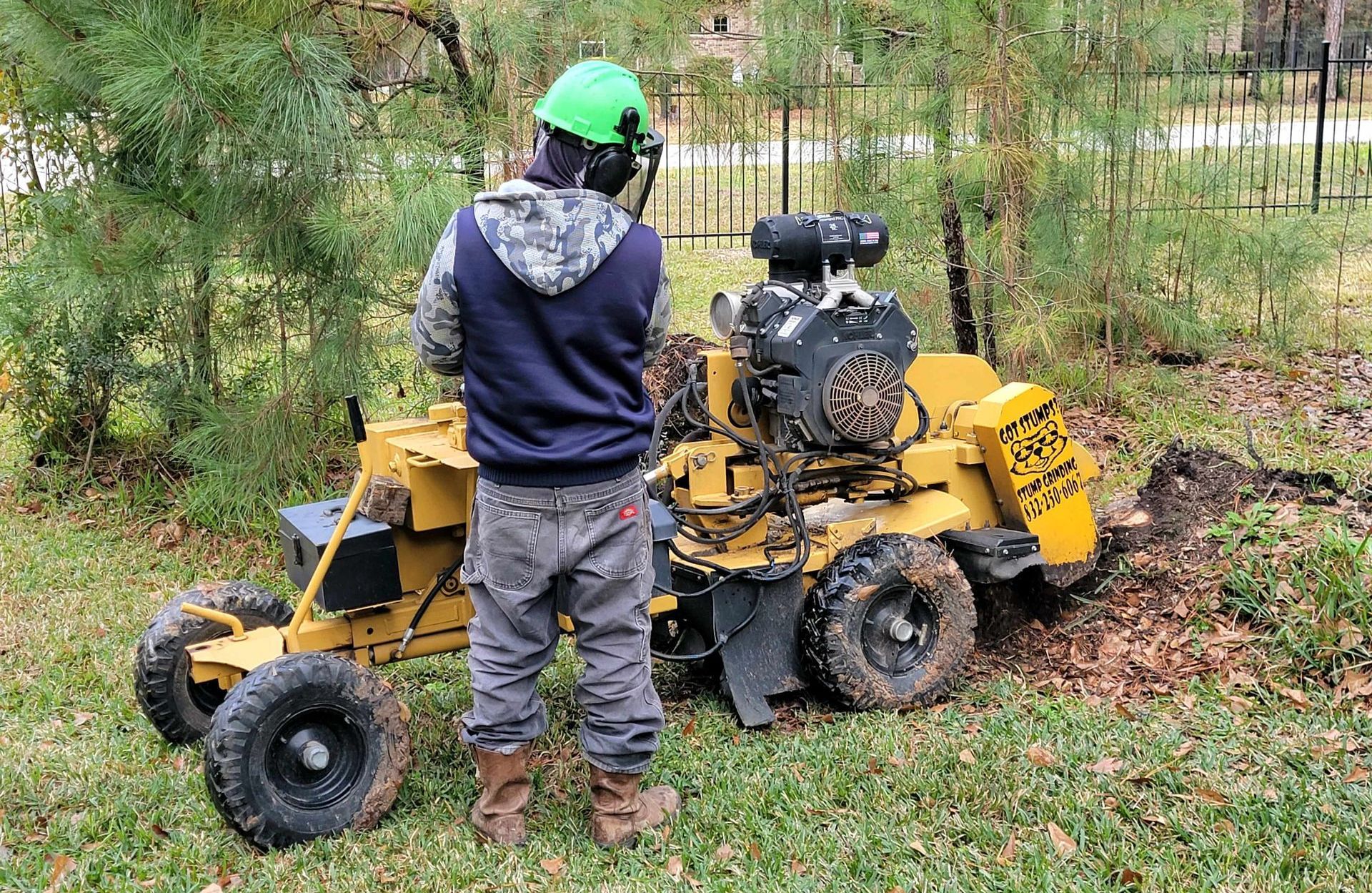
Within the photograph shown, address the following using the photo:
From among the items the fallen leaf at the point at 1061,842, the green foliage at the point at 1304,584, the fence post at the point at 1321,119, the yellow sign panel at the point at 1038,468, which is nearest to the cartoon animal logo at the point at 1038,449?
the yellow sign panel at the point at 1038,468

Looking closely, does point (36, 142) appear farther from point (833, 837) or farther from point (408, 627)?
point (833, 837)

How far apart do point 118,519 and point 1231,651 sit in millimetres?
5251

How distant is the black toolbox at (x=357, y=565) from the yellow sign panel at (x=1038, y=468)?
2301mm

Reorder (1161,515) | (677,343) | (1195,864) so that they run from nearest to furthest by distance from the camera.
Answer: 1. (1195,864)
2. (1161,515)
3. (677,343)

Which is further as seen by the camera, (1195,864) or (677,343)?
(677,343)

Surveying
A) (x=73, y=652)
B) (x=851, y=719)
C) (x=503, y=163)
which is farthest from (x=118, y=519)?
(x=851, y=719)

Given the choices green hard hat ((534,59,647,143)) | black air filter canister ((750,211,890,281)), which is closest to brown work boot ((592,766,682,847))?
green hard hat ((534,59,647,143))

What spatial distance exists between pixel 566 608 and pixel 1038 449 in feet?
7.49

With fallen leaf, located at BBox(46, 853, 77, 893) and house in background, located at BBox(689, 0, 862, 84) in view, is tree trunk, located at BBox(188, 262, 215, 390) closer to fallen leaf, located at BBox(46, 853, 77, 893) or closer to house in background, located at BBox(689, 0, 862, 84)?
house in background, located at BBox(689, 0, 862, 84)

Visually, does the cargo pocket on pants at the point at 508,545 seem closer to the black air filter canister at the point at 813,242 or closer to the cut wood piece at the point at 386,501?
the cut wood piece at the point at 386,501

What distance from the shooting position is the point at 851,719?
4629mm

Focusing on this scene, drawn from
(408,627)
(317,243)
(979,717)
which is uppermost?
(317,243)

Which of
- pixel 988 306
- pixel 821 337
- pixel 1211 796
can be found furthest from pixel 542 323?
pixel 988 306

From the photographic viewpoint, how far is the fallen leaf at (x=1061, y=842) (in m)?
3.71
